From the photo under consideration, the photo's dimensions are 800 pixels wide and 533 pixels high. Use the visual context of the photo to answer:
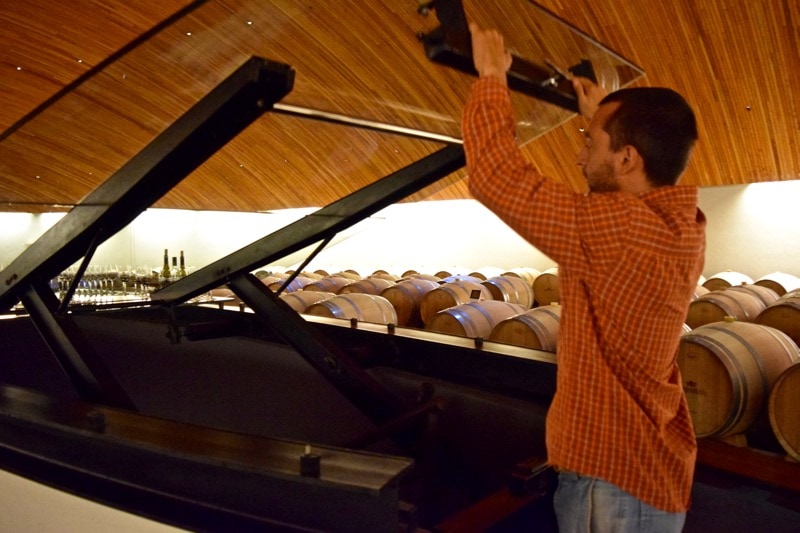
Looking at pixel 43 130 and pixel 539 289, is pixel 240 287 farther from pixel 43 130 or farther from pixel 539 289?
pixel 539 289

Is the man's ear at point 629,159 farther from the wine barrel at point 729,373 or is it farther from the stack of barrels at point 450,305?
the wine barrel at point 729,373

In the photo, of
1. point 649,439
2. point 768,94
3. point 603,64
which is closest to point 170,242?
point 603,64

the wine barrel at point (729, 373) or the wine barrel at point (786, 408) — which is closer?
the wine barrel at point (786, 408)

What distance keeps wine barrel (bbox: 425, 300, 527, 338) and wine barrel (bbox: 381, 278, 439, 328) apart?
6.69 feet

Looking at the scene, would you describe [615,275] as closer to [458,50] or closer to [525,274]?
[458,50]

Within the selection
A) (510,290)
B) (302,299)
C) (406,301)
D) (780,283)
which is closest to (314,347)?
(302,299)

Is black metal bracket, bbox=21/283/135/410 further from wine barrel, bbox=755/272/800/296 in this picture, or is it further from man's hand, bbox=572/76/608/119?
wine barrel, bbox=755/272/800/296

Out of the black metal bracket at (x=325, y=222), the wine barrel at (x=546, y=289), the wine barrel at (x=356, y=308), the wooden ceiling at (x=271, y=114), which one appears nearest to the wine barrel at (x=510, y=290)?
the wine barrel at (x=546, y=289)

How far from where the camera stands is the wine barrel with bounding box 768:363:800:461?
3207mm

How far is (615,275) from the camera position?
1.23m

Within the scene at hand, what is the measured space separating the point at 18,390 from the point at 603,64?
6.58 ft

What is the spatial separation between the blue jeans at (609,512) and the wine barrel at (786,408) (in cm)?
228

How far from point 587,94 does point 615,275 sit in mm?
637

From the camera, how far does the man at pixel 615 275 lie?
122 centimetres
